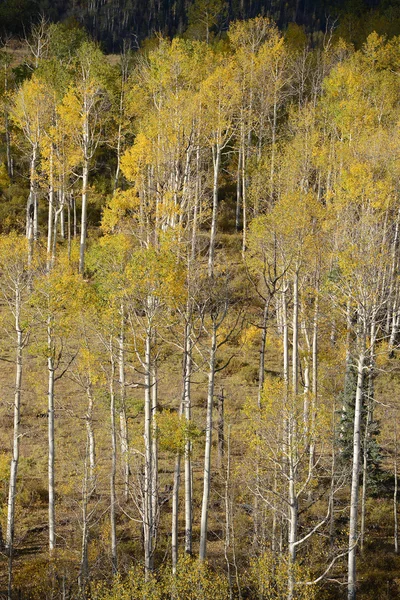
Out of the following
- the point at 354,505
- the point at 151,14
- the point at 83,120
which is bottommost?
the point at 354,505

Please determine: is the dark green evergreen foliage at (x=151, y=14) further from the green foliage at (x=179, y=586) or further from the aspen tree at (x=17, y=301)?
the green foliage at (x=179, y=586)

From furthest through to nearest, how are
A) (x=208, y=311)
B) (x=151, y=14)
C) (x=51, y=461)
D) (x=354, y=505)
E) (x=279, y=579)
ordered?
(x=151, y=14) < (x=208, y=311) < (x=51, y=461) < (x=354, y=505) < (x=279, y=579)

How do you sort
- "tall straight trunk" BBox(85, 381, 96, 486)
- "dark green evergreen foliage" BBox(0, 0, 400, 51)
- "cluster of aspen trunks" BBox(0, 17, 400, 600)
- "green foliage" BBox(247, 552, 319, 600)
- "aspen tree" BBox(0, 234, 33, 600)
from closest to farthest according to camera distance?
"green foliage" BBox(247, 552, 319, 600) → "cluster of aspen trunks" BBox(0, 17, 400, 600) → "aspen tree" BBox(0, 234, 33, 600) → "tall straight trunk" BBox(85, 381, 96, 486) → "dark green evergreen foliage" BBox(0, 0, 400, 51)

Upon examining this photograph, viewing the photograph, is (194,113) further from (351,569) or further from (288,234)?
(351,569)

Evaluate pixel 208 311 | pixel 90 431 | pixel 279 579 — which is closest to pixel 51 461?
pixel 90 431

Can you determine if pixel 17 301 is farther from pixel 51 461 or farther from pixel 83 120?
pixel 83 120

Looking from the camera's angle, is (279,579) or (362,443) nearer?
(279,579)

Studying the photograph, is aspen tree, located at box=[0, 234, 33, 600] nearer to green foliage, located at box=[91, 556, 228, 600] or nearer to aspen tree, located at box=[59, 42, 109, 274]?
green foliage, located at box=[91, 556, 228, 600]

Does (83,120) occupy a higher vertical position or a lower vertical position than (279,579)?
higher

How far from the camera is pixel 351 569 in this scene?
17.7 metres

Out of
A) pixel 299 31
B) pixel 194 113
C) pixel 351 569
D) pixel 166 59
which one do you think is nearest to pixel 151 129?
pixel 194 113

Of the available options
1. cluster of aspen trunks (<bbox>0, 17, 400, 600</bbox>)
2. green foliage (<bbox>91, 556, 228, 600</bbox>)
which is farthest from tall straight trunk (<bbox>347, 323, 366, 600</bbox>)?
green foliage (<bbox>91, 556, 228, 600</bbox>)

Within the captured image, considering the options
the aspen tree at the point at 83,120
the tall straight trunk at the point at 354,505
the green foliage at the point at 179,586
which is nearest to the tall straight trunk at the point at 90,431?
the green foliage at the point at 179,586

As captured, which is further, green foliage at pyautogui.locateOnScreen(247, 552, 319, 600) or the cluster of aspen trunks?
the cluster of aspen trunks
